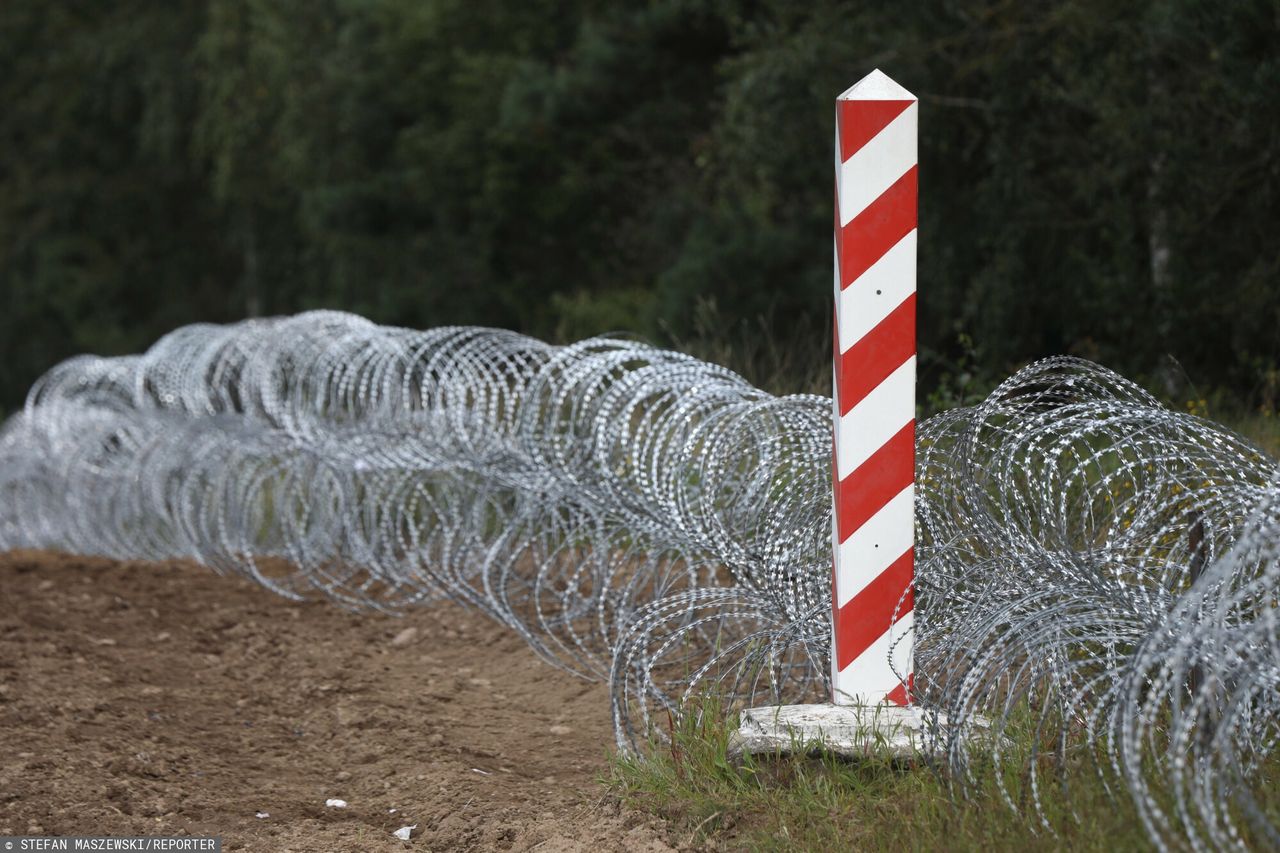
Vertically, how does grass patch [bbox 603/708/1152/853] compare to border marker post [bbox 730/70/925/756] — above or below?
below

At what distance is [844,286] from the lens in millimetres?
4352

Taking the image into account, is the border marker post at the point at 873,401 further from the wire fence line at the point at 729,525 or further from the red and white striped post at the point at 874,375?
the wire fence line at the point at 729,525

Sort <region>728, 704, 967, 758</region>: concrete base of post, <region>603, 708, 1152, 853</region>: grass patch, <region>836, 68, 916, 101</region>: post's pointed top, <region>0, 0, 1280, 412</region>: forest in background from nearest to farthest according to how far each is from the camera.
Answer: <region>603, 708, 1152, 853</region>: grass patch
<region>728, 704, 967, 758</region>: concrete base of post
<region>836, 68, 916, 101</region>: post's pointed top
<region>0, 0, 1280, 412</region>: forest in background

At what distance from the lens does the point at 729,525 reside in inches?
226

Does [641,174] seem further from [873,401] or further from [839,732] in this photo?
[839,732]

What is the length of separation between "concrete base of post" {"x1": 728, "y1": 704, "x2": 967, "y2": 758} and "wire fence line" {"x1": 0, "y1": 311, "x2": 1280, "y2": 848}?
0.49 ft

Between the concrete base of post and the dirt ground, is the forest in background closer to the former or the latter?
the concrete base of post

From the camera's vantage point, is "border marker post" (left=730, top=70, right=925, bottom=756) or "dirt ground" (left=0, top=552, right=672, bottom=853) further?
"dirt ground" (left=0, top=552, right=672, bottom=853)

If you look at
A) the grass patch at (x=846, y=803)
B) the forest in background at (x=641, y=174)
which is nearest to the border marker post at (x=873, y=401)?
the grass patch at (x=846, y=803)

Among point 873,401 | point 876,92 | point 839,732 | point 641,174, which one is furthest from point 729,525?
point 641,174

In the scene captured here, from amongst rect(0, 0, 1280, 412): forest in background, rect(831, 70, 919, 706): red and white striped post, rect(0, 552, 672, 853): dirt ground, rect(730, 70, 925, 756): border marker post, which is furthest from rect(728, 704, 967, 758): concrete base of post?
rect(0, 0, 1280, 412): forest in background

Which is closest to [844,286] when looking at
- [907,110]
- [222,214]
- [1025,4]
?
[907,110]

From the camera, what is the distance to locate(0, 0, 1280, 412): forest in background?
428 inches

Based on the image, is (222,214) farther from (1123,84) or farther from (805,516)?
(805,516)
